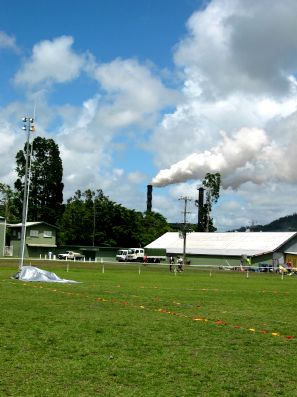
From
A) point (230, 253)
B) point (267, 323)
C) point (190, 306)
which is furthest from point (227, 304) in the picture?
point (230, 253)

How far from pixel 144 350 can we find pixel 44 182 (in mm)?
101107

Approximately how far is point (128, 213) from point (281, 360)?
10059cm

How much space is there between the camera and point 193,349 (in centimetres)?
1155

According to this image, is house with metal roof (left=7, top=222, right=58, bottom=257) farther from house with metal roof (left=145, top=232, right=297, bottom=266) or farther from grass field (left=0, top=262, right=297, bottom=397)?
grass field (left=0, top=262, right=297, bottom=397)

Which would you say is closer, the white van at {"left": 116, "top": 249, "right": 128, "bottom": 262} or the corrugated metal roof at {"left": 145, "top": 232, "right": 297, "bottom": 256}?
the corrugated metal roof at {"left": 145, "top": 232, "right": 297, "bottom": 256}

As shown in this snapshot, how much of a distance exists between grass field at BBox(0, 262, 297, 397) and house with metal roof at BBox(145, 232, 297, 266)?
67169 mm

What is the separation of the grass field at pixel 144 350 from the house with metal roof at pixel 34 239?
77.1 meters

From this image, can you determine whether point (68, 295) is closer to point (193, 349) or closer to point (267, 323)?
point (267, 323)

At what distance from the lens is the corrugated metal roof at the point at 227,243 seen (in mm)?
87250

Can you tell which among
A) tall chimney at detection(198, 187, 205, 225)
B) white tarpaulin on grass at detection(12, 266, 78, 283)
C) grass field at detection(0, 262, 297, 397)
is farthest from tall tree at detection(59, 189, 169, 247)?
grass field at detection(0, 262, 297, 397)

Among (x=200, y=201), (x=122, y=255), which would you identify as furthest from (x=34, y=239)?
(x=200, y=201)

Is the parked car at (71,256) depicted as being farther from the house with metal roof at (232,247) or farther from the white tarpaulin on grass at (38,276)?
the white tarpaulin on grass at (38,276)

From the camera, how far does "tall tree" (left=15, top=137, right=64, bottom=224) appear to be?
358ft

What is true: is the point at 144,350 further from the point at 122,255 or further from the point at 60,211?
the point at 60,211
